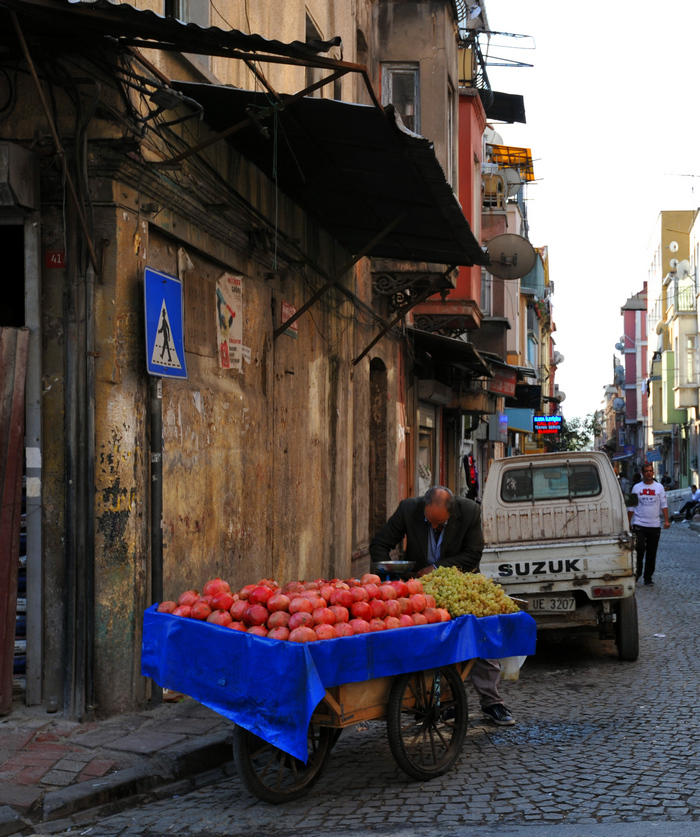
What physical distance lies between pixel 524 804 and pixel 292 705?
1.31 metres

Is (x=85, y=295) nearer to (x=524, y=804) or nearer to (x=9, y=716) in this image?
(x=9, y=716)

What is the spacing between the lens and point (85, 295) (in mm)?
6672

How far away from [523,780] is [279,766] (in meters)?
1.36

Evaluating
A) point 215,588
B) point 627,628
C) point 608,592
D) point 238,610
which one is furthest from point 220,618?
point 627,628

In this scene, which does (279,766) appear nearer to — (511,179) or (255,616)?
(255,616)

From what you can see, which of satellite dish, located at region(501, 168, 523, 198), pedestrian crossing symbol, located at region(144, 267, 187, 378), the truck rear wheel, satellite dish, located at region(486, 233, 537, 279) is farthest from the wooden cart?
satellite dish, located at region(501, 168, 523, 198)

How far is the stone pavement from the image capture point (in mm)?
5082

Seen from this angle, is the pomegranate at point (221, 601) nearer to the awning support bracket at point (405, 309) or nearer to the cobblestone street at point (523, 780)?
the cobblestone street at point (523, 780)

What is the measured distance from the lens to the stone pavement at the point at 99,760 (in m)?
5.08

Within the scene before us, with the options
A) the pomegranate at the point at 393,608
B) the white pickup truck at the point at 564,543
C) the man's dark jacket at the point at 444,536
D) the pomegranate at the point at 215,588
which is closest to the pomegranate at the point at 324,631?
the pomegranate at the point at 393,608

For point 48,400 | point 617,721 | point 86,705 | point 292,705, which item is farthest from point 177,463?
point 617,721

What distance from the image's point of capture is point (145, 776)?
5.56 meters

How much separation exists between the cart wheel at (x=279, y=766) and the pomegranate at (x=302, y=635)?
0.64 metres

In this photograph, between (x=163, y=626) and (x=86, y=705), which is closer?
(x=163, y=626)
